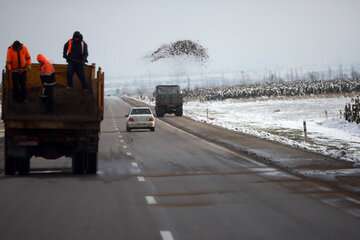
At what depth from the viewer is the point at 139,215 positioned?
10805 mm

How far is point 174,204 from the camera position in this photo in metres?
12.0

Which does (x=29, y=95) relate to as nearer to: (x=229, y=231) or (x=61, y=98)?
(x=61, y=98)

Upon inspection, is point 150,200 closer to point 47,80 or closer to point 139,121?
point 47,80

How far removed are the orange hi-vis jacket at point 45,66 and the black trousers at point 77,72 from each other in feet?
1.43

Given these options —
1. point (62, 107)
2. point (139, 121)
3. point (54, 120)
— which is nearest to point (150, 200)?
point (54, 120)

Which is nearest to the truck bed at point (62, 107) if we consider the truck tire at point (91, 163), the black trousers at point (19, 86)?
the black trousers at point (19, 86)

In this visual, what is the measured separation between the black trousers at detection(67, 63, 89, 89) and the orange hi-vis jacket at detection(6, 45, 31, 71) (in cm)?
103

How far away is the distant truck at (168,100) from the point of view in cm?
6283

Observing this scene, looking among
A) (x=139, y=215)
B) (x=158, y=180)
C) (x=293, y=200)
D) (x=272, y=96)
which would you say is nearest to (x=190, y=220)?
(x=139, y=215)

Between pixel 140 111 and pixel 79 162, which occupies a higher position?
pixel 140 111

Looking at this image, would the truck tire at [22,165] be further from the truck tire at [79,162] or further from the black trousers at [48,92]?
the black trousers at [48,92]

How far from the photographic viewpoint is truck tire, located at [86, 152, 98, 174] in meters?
17.4

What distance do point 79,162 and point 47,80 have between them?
2.37 m

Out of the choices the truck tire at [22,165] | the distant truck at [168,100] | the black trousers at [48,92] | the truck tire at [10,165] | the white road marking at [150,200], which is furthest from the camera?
the distant truck at [168,100]
